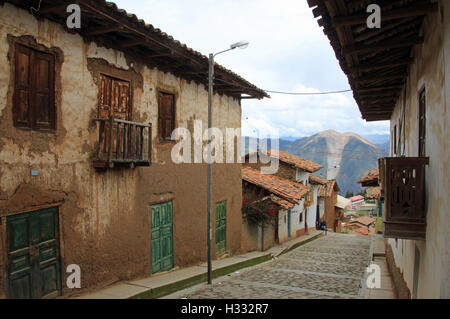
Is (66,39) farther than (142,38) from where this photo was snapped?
No

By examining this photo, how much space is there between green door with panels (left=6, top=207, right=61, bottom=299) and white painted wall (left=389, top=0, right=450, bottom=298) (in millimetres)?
6239

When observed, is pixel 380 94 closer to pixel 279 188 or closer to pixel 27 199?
pixel 27 199

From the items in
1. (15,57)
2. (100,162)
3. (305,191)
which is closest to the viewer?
(15,57)

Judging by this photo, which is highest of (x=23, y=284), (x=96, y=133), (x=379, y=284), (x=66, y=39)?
(x=66, y=39)

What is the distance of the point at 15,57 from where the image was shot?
6125 millimetres

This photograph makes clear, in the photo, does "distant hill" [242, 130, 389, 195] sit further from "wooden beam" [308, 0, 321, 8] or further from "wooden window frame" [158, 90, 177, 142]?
"wooden beam" [308, 0, 321, 8]

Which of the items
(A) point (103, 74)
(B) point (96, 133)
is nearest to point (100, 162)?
(B) point (96, 133)

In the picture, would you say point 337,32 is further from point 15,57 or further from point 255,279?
point 255,279

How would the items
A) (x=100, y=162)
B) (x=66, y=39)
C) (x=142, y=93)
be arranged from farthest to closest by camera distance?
(x=142, y=93)
(x=100, y=162)
(x=66, y=39)

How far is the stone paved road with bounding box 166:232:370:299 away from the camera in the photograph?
8.97m

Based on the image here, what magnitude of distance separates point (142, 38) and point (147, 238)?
481 centimetres

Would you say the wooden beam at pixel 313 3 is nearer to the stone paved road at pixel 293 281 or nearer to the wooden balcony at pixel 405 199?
the wooden balcony at pixel 405 199

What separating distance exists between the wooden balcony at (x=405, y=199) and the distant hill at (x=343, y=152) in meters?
124

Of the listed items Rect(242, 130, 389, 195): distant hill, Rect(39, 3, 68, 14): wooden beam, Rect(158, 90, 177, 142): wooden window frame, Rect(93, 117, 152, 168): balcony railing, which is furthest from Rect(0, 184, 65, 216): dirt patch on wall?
Rect(242, 130, 389, 195): distant hill
